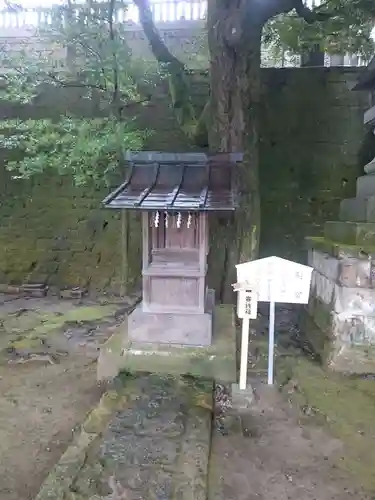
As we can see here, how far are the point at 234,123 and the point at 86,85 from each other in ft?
9.04

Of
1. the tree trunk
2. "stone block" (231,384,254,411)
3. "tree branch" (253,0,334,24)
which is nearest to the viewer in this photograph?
"stone block" (231,384,254,411)

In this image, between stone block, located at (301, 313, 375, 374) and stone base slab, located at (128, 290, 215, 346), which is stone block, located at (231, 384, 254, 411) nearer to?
stone base slab, located at (128, 290, 215, 346)

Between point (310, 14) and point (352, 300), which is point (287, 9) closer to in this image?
point (310, 14)

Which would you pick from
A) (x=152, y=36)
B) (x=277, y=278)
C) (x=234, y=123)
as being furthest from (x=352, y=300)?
(x=152, y=36)

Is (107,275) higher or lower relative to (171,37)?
lower

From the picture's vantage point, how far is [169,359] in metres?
4.41

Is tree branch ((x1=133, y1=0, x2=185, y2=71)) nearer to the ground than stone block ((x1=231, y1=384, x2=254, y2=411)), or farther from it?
farther from it

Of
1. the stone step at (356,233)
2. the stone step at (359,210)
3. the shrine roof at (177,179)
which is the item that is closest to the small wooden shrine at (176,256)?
the shrine roof at (177,179)

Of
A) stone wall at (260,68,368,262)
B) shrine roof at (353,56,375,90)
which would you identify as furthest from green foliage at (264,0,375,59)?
shrine roof at (353,56,375,90)

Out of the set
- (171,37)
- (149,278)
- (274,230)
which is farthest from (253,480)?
(171,37)

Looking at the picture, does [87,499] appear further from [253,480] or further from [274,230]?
[274,230]

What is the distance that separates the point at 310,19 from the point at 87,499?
661 centimetres

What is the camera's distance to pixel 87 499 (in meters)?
2.44

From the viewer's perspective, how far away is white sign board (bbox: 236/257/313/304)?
4.08 metres
